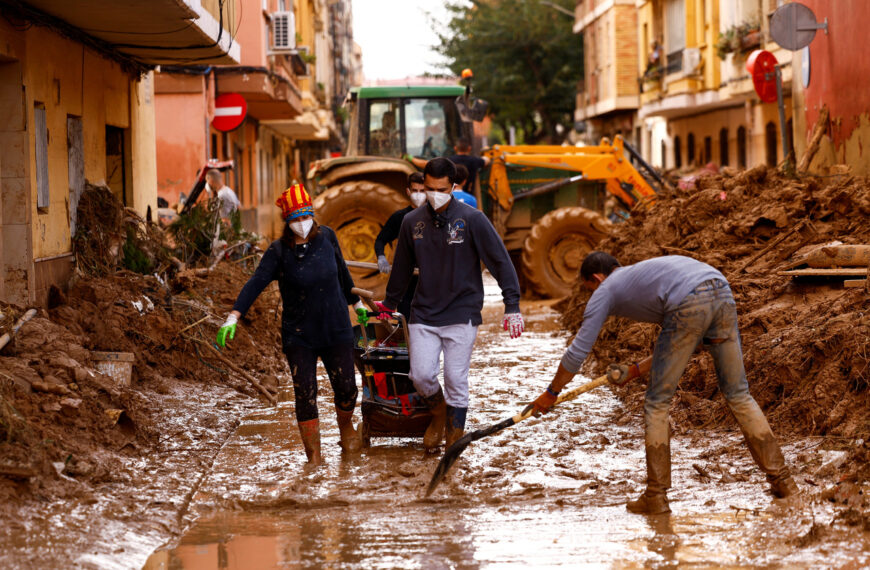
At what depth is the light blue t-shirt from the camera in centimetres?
606

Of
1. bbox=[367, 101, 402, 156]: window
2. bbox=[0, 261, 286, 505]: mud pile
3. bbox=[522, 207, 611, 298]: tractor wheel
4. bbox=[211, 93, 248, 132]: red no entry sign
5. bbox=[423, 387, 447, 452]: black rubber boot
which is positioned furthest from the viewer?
bbox=[211, 93, 248, 132]: red no entry sign

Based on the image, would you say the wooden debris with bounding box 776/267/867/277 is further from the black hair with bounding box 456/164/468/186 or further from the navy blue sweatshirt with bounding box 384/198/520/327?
the navy blue sweatshirt with bounding box 384/198/520/327

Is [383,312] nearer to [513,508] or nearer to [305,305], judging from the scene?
[305,305]

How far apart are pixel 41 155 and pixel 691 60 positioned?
1061 inches

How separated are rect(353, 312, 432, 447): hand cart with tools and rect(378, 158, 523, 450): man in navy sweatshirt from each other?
0.90ft

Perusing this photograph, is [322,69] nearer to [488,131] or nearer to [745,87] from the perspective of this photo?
[745,87]

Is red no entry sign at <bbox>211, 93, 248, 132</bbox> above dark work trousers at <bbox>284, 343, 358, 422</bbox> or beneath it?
above

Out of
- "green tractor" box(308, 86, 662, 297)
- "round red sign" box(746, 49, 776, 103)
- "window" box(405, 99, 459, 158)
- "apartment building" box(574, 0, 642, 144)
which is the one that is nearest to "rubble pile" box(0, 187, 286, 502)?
"green tractor" box(308, 86, 662, 297)

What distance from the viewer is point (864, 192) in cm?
1047

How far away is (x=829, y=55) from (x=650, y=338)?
21.1 ft

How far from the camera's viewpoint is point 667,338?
6.21 meters

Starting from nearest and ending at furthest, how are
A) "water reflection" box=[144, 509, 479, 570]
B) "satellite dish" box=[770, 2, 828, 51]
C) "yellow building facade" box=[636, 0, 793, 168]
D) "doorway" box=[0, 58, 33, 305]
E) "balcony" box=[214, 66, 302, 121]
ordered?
"water reflection" box=[144, 509, 479, 570] < "doorway" box=[0, 58, 33, 305] < "satellite dish" box=[770, 2, 828, 51] < "balcony" box=[214, 66, 302, 121] < "yellow building facade" box=[636, 0, 793, 168]

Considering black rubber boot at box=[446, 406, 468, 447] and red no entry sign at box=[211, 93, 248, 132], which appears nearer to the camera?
black rubber boot at box=[446, 406, 468, 447]

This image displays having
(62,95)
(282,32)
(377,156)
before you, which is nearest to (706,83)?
(282,32)
